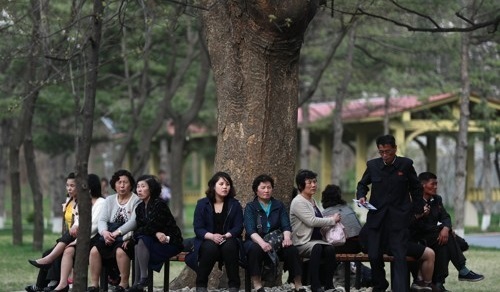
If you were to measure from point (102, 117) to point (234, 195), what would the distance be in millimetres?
22215

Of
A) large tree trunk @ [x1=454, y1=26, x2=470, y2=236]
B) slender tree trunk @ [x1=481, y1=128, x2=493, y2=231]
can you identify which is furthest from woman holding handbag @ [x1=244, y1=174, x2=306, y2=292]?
slender tree trunk @ [x1=481, y1=128, x2=493, y2=231]

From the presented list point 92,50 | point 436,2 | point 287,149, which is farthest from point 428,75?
point 92,50

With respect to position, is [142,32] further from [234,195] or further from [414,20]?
[234,195]

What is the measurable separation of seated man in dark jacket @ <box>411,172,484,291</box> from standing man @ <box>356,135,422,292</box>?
41cm

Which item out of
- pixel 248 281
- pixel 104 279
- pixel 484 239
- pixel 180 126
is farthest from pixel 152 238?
pixel 180 126

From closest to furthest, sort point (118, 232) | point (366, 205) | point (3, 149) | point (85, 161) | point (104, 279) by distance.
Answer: point (85, 161) → point (366, 205) → point (118, 232) → point (104, 279) → point (3, 149)

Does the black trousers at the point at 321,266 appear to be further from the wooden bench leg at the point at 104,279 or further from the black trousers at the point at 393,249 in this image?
the wooden bench leg at the point at 104,279

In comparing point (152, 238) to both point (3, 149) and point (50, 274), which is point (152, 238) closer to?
point (50, 274)

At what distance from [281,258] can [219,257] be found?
2.33 feet

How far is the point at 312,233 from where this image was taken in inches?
545

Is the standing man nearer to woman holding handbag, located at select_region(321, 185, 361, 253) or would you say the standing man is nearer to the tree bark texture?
woman holding handbag, located at select_region(321, 185, 361, 253)

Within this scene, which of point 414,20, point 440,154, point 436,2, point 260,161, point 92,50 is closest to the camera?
point 92,50

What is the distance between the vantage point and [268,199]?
13.5 metres

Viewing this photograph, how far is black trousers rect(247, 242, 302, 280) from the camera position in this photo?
42.9 feet
